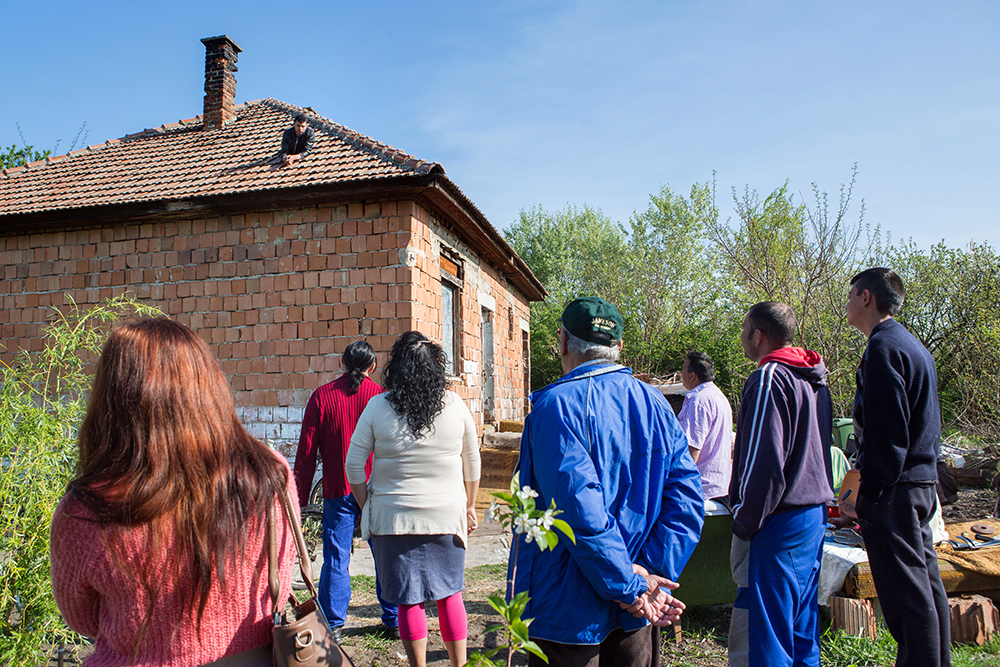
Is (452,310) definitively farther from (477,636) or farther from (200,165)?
(477,636)

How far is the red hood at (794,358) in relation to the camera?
8.91 feet

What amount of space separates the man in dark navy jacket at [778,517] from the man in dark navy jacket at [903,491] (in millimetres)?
229

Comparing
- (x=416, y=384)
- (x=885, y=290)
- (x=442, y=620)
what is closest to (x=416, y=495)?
(x=416, y=384)

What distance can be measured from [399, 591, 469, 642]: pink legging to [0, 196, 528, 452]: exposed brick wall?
4.45 meters

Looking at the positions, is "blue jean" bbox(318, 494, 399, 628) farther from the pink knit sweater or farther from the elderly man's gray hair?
the pink knit sweater

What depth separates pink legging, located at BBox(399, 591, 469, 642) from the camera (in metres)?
2.87

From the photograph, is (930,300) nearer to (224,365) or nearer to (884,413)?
(884,413)

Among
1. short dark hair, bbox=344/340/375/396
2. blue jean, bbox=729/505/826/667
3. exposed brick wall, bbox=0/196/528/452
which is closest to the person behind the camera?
blue jean, bbox=729/505/826/667

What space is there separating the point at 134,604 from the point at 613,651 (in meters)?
1.37

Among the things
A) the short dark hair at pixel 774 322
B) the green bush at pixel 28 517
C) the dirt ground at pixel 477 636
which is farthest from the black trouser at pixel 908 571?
the green bush at pixel 28 517

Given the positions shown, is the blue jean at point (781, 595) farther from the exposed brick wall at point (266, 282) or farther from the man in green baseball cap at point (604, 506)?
the exposed brick wall at point (266, 282)

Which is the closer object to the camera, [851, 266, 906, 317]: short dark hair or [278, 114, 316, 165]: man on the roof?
[851, 266, 906, 317]: short dark hair

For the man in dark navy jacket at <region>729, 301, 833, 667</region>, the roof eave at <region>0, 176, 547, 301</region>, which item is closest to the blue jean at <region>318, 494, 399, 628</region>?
the man in dark navy jacket at <region>729, 301, 833, 667</region>

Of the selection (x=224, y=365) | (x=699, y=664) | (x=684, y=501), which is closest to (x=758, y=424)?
(x=684, y=501)
